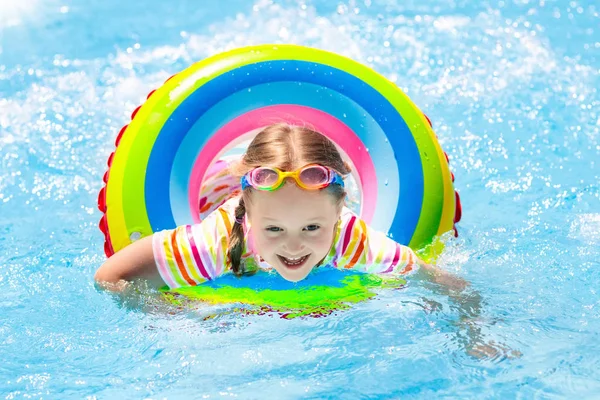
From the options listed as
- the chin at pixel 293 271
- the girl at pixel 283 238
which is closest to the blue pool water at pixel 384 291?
the girl at pixel 283 238

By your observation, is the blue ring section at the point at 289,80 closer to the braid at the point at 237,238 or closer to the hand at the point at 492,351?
the braid at the point at 237,238

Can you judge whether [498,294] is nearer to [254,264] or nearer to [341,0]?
[254,264]

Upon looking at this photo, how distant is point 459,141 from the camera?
17.8 ft

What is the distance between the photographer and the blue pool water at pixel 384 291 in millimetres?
3043

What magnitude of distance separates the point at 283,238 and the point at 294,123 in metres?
0.79

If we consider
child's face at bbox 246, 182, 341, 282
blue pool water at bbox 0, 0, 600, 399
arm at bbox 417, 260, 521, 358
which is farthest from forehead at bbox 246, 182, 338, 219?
arm at bbox 417, 260, 521, 358

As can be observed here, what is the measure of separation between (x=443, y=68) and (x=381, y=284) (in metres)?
3.12

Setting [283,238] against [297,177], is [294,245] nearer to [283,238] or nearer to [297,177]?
[283,238]

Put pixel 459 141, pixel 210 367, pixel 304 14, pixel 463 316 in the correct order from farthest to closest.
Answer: pixel 304 14
pixel 459 141
pixel 463 316
pixel 210 367

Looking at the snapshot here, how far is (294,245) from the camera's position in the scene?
3.04m

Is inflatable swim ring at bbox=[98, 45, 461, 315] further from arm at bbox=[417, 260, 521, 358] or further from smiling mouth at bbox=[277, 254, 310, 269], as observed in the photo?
smiling mouth at bbox=[277, 254, 310, 269]

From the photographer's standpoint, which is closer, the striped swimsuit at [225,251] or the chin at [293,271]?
the chin at [293,271]

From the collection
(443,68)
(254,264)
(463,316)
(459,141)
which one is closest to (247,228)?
(254,264)

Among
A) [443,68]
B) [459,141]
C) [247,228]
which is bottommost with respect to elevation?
[247,228]
